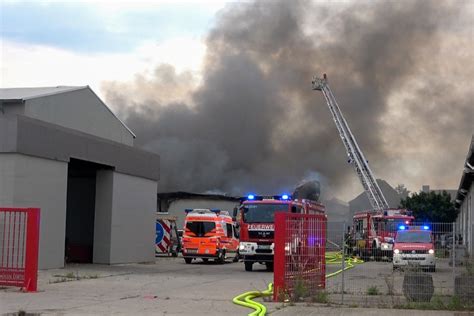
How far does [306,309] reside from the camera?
1164 centimetres

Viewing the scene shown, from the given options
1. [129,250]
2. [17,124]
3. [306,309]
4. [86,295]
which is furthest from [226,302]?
[129,250]

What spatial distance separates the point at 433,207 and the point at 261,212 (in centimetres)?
5366

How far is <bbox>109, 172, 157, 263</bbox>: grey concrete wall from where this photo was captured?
2520cm

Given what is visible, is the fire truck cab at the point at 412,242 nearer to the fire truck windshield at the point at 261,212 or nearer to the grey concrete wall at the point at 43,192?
the fire truck windshield at the point at 261,212

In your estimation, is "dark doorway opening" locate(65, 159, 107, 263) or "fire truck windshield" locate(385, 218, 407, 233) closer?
"dark doorway opening" locate(65, 159, 107, 263)

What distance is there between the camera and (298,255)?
43.3 feet

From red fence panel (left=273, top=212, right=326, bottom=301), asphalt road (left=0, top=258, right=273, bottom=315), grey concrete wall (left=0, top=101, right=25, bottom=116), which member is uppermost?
grey concrete wall (left=0, top=101, right=25, bottom=116)

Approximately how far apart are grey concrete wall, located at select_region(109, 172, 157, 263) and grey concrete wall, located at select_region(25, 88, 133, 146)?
8.33 ft

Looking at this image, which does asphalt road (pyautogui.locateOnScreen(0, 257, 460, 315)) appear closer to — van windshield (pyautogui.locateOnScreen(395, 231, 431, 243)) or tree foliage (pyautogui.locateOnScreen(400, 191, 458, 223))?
van windshield (pyautogui.locateOnScreen(395, 231, 431, 243))

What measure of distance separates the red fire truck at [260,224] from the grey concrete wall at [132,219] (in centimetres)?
539

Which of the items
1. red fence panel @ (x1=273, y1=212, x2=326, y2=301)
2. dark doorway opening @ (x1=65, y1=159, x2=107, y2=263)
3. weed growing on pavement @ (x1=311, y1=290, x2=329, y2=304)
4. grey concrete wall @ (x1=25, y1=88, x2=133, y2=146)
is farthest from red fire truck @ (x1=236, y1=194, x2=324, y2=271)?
weed growing on pavement @ (x1=311, y1=290, x2=329, y2=304)

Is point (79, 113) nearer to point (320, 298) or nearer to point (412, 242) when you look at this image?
point (412, 242)

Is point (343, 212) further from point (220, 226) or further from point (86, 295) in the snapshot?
point (86, 295)

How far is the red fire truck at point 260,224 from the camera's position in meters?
22.7
